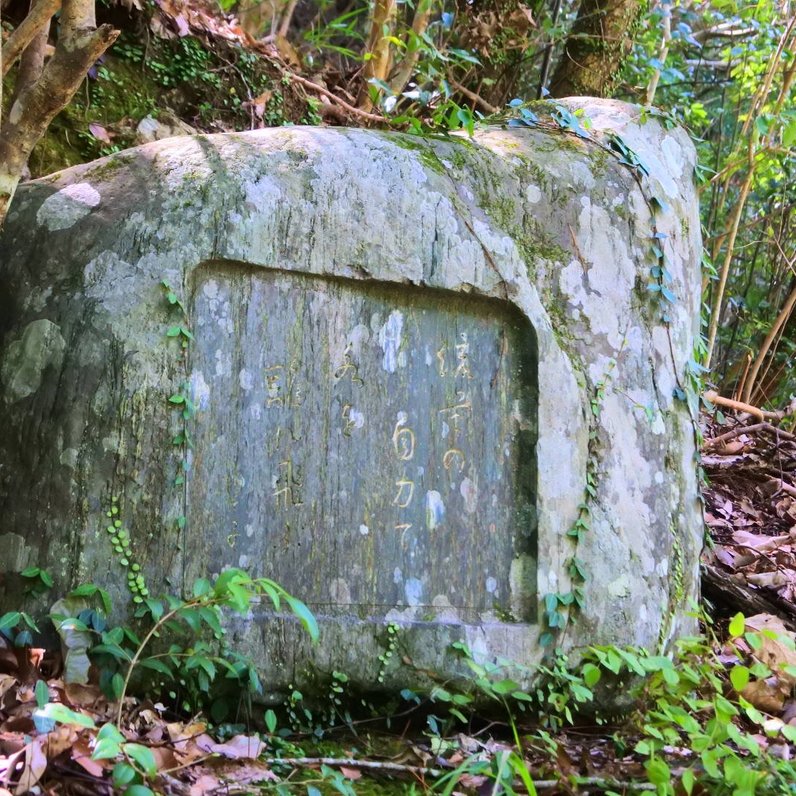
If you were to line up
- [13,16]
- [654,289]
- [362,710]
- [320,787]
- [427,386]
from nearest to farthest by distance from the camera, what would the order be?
[320,787] < [362,710] < [427,386] < [654,289] < [13,16]

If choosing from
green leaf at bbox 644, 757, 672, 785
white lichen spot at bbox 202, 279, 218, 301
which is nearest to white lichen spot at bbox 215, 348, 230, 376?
white lichen spot at bbox 202, 279, 218, 301

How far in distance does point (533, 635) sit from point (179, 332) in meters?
1.57

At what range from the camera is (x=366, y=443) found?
2.85 metres

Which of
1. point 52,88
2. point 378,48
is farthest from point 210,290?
point 378,48

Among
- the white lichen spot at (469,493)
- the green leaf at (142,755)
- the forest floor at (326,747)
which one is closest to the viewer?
the green leaf at (142,755)

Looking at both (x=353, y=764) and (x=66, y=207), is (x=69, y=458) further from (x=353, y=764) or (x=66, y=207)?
(x=353, y=764)

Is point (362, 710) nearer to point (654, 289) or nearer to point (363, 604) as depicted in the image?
point (363, 604)

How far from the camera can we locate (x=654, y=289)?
330 centimetres

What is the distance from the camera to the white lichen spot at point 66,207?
8.82 ft

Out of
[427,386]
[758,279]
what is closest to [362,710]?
[427,386]

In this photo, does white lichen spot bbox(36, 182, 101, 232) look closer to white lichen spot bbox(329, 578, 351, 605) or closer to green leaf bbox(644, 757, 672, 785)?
white lichen spot bbox(329, 578, 351, 605)

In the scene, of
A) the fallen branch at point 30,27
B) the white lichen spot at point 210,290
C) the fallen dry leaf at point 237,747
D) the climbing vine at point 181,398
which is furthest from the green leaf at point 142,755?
the fallen branch at point 30,27

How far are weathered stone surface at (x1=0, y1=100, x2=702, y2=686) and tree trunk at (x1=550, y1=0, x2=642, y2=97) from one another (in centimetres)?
278

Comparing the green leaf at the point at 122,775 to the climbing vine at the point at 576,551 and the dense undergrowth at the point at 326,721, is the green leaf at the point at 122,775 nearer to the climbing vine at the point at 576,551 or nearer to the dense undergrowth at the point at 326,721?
the dense undergrowth at the point at 326,721
